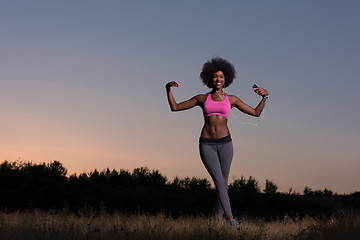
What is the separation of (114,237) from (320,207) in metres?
11.3

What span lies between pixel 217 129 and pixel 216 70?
1.40m

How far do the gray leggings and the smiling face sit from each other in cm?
121

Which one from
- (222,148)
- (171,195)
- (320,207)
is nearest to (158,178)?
(171,195)

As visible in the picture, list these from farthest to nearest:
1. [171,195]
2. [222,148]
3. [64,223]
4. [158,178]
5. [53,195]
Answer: [158,178], [171,195], [53,195], [222,148], [64,223]

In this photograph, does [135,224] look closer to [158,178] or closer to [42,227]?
[42,227]

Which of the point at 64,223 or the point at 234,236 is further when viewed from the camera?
the point at 64,223

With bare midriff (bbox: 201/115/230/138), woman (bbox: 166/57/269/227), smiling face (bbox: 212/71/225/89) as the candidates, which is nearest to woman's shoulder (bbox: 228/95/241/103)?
woman (bbox: 166/57/269/227)

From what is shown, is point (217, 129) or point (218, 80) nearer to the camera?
point (217, 129)

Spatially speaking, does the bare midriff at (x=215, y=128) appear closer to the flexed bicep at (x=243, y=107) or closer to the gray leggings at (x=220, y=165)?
the gray leggings at (x=220, y=165)

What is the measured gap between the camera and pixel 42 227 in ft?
22.2

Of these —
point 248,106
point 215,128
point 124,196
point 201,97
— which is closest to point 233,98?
point 248,106

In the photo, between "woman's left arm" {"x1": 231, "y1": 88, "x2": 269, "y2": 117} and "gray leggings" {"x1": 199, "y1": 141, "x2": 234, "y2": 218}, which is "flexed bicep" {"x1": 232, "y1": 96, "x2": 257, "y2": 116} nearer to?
"woman's left arm" {"x1": 231, "y1": 88, "x2": 269, "y2": 117}

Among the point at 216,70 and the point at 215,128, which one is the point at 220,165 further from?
the point at 216,70

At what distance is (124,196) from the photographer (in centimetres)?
1423
